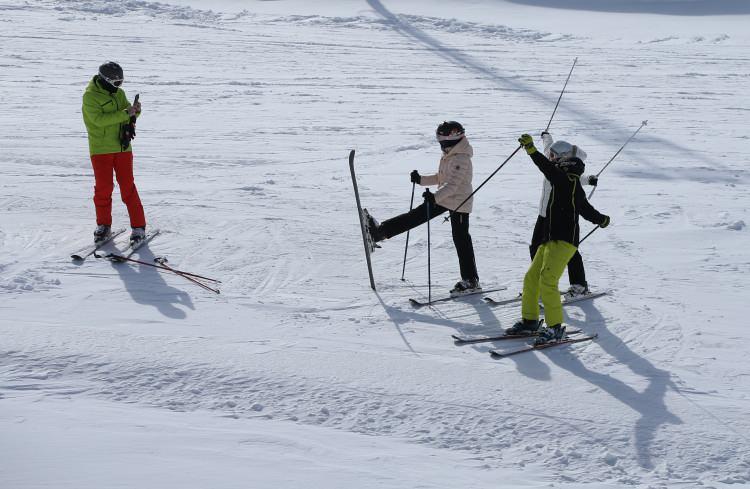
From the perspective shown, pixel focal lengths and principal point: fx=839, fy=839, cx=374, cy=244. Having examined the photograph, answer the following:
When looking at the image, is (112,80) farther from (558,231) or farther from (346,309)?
(558,231)

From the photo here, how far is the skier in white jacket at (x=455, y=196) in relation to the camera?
611cm

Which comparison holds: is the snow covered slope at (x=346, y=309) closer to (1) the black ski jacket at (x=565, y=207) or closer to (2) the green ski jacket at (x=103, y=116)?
(1) the black ski jacket at (x=565, y=207)

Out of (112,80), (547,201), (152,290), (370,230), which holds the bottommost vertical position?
(152,290)

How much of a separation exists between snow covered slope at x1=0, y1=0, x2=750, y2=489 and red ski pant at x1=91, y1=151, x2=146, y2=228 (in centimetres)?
34

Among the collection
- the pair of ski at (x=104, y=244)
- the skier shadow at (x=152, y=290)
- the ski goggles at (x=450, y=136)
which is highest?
the ski goggles at (x=450, y=136)

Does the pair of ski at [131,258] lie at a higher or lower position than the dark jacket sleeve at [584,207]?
lower

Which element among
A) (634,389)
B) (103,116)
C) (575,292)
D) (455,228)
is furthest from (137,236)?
(634,389)

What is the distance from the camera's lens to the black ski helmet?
6043mm

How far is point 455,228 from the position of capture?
20.5ft

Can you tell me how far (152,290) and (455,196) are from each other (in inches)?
93.2

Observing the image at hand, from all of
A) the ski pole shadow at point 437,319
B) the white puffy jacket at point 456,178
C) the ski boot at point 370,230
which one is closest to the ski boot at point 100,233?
the ski boot at point 370,230

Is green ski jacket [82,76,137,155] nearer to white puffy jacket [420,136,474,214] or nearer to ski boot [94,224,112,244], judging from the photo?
ski boot [94,224,112,244]

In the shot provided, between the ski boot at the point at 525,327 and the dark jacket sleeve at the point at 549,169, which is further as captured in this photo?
the ski boot at the point at 525,327

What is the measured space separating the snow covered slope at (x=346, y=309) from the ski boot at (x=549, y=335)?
0.30ft
